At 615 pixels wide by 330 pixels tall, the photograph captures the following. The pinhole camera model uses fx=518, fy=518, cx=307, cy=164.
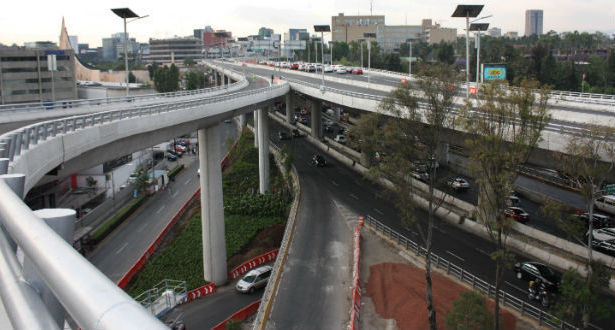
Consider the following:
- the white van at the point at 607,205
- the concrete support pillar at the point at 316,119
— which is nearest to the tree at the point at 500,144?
the white van at the point at 607,205

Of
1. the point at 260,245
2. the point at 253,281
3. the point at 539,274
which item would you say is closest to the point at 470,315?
the point at 539,274

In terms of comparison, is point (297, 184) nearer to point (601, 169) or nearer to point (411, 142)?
point (411, 142)

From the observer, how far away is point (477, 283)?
24.5 meters

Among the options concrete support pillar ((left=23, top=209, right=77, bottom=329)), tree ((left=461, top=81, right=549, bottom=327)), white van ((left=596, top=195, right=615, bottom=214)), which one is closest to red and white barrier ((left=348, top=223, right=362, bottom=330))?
tree ((left=461, top=81, right=549, bottom=327))

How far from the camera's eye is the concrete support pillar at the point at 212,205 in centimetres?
3309

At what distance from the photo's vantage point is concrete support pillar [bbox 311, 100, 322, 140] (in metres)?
63.0

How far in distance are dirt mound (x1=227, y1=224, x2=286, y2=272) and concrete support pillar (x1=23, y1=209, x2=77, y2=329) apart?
34.2m

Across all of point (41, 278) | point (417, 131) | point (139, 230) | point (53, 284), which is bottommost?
point (139, 230)

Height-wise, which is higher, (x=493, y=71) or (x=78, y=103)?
(x=493, y=71)

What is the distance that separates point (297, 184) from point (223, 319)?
18931 mm

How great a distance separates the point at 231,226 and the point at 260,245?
4.59m

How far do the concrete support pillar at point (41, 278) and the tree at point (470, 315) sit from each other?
1769cm

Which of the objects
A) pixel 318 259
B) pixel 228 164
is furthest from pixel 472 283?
pixel 228 164

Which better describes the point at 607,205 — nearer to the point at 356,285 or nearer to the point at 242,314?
the point at 356,285
